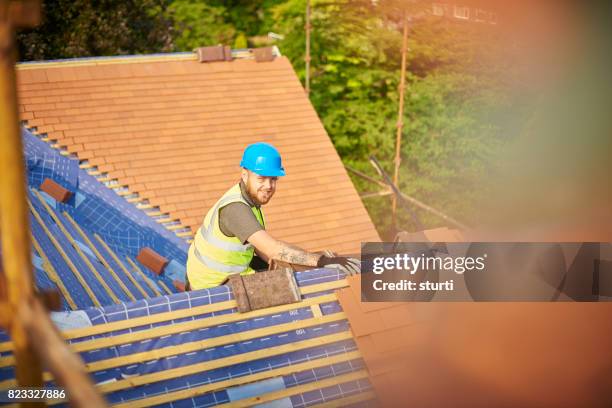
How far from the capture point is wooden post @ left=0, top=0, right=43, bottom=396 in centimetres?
237

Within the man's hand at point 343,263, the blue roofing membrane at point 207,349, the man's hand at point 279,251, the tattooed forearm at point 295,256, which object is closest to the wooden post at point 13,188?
the blue roofing membrane at point 207,349

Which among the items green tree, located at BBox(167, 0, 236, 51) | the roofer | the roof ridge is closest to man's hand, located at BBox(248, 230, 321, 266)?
the roofer

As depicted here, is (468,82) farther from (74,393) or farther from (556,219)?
(74,393)

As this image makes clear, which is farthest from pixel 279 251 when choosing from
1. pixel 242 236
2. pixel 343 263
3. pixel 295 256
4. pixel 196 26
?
pixel 196 26

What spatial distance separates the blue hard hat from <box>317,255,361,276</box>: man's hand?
0.82 meters

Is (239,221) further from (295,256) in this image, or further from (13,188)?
(13,188)

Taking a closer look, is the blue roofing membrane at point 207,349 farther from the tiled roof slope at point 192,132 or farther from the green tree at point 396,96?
the green tree at point 396,96

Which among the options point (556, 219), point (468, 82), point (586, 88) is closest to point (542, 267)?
point (556, 219)

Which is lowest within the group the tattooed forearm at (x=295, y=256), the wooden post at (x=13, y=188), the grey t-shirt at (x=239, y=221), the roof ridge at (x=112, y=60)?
the tattooed forearm at (x=295, y=256)

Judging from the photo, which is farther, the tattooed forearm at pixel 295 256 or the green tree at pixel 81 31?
the green tree at pixel 81 31

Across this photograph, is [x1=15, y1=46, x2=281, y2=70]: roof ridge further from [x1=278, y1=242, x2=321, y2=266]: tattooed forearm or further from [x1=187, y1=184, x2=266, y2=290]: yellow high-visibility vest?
[x1=278, y1=242, x2=321, y2=266]: tattooed forearm

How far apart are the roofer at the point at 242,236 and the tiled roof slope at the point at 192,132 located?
337cm

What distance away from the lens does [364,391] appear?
4.59 meters

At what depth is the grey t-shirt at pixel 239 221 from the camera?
16.9 ft
